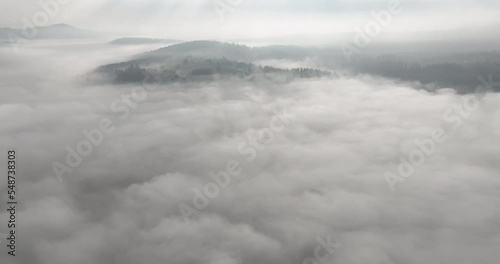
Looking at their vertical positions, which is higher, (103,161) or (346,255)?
(103,161)

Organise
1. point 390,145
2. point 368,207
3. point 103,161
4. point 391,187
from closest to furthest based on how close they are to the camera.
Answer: point 368,207, point 391,187, point 103,161, point 390,145

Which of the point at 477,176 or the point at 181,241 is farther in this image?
the point at 477,176

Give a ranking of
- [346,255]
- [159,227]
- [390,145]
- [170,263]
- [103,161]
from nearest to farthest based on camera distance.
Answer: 1. [170,263]
2. [346,255]
3. [159,227]
4. [103,161]
5. [390,145]

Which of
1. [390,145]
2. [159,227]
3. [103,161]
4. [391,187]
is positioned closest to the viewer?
[159,227]

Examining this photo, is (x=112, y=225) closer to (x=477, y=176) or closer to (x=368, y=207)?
(x=368, y=207)

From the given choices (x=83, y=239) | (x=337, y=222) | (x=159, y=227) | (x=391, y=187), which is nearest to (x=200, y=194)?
(x=159, y=227)

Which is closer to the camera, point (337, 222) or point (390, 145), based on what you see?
point (337, 222)

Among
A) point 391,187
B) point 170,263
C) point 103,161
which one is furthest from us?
point 103,161

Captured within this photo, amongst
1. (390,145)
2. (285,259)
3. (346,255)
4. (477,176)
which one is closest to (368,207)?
(346,255)

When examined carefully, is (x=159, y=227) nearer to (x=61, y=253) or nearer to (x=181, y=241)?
(x=181, y=241)
